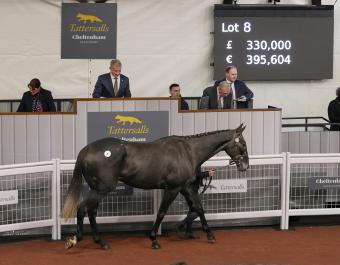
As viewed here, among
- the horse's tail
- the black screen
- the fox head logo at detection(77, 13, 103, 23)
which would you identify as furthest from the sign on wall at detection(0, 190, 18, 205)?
the black screen

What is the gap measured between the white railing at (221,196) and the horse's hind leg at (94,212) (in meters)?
0.50

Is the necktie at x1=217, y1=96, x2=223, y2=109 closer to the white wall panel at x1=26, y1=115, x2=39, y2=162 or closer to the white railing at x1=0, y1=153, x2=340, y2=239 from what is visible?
the white railing at x1=0, y1=153, x2=340, y2=239

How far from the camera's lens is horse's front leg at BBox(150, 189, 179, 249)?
12.0 metres

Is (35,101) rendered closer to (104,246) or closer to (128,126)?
(128,126)

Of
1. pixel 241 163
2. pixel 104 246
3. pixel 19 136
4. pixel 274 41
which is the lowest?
pixel 104 246

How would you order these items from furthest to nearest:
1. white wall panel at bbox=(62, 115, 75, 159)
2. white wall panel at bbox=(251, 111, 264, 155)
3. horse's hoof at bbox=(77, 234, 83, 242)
Result: white wall panel at bbox=(251, 111, 264, 155) < white wall panel at bbox=(62, 115, 75, 159) < horse's hoof at bbox=(77, 234, 83, 242)

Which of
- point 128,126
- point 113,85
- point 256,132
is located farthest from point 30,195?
point 256,132

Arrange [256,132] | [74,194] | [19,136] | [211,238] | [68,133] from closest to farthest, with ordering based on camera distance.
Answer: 1. [74,194]
2. [211,238]
3. [19,136]
4. [68,133]
5. [256,132]

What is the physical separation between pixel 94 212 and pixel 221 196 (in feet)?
6.33

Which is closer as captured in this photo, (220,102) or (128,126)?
(128,126)

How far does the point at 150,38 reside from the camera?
17188 mm

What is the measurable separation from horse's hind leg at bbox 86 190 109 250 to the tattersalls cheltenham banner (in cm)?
556

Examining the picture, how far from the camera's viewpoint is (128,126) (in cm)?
1277

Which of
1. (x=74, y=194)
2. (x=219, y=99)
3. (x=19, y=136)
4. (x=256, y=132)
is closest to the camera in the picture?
(x=74, y=194)
